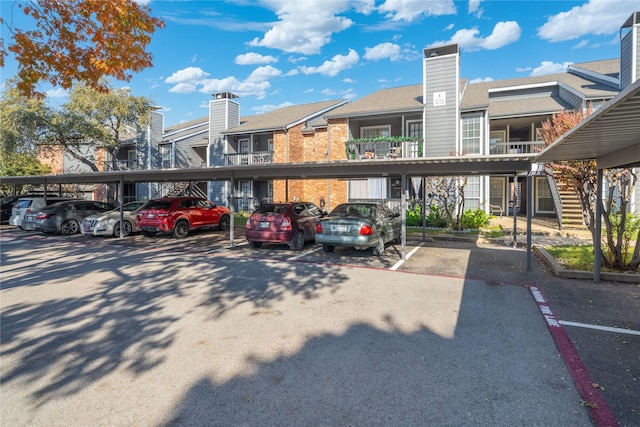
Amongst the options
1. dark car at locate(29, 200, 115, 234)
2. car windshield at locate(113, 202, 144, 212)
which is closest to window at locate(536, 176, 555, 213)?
car windshield at locate(113, 202, 144, 212)

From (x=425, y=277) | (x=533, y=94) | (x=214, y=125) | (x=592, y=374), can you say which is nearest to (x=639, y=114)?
(x=592, y=374)

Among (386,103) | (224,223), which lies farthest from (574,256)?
(224,223)

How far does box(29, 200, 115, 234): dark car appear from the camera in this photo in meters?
15.6

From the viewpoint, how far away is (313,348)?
433 cm

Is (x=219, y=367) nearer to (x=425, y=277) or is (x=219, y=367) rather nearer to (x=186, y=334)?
(x=186, y=334)

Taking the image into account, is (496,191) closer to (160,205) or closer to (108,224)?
(160,205)

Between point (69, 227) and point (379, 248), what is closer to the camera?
point (379, 248)

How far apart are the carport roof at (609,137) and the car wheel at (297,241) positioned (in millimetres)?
6601

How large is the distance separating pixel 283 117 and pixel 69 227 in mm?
14064

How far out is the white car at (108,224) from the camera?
1480 centimetres

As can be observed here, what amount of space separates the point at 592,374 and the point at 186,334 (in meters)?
4.56

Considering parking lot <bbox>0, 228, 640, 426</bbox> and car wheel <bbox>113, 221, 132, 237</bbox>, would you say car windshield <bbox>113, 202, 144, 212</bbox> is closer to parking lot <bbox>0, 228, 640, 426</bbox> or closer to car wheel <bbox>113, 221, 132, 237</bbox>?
car wheel <bbox>113, 221, 132, 237</bbox>

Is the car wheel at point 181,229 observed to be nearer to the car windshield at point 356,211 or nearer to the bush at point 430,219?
the car windshield at point 356,211

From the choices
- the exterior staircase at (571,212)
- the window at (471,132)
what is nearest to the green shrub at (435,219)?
the window at (471,132)
